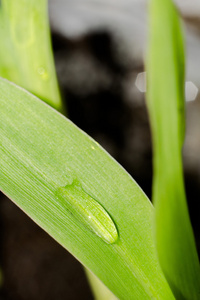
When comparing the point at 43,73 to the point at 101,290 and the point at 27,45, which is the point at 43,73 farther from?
the point at 101,290

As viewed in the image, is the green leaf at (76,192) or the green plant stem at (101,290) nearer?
the green leaf at (76,192)

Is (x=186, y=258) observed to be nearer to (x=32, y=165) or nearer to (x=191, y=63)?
(x=32, y=165)

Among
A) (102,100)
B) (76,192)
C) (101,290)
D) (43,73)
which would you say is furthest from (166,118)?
(102,100)

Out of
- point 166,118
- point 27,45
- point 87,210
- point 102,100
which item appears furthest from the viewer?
point 102,100

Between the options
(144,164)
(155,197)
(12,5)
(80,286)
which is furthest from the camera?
(144,164)

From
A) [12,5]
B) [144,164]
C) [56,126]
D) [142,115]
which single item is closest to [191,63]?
[142,115]

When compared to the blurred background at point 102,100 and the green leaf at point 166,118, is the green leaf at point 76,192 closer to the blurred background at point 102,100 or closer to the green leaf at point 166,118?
the green leaf at point 166,118

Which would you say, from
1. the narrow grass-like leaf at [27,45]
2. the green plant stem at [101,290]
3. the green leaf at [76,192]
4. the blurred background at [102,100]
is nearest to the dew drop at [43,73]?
the narrow grass-like leaf at [27,45]
